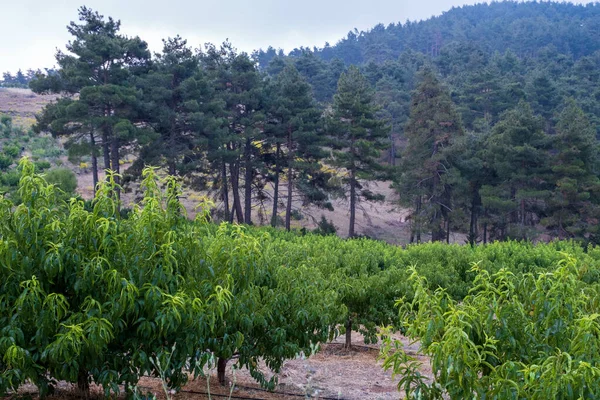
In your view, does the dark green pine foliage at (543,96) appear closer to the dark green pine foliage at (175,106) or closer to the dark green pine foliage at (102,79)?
the dark green pine foliage at (175,106)

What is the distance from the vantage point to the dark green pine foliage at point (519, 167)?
30.3 meters

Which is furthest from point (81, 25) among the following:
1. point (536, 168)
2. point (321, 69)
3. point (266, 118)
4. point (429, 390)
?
point (321, 69)

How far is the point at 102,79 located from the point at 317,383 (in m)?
22.0

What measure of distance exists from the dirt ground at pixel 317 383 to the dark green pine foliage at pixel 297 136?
19934mm

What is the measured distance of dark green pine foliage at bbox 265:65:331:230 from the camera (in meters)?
32.1

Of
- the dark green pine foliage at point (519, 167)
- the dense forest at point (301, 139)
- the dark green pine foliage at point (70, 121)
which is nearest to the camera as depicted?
the dark green pine foliage at point (70, 121)

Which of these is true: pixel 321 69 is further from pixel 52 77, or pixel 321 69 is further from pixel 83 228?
pixel 83 228

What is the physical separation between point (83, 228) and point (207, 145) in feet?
80.7

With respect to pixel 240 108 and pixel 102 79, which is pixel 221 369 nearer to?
pixel 102 79

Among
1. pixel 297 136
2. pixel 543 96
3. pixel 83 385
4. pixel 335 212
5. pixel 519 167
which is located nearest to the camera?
pixel 83 385

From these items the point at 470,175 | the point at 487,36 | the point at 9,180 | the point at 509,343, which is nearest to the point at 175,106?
the point at 9,180

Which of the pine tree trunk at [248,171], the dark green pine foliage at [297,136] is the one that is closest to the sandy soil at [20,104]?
the pine tree trunk at [248,171]

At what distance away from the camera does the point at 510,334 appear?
4.42 m

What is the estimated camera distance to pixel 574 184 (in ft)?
93.9
